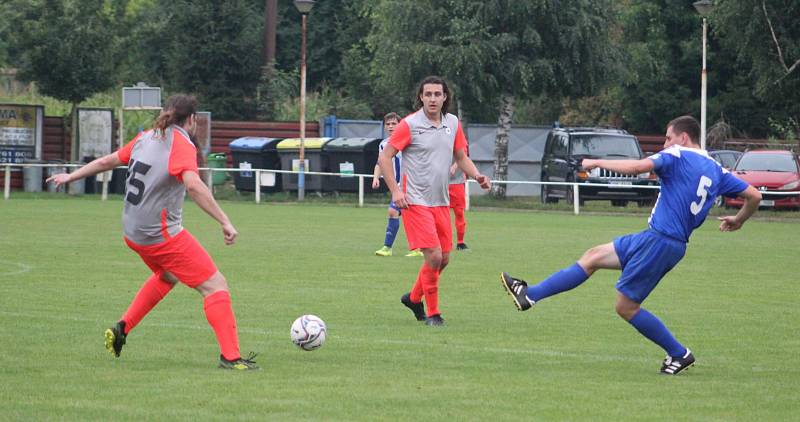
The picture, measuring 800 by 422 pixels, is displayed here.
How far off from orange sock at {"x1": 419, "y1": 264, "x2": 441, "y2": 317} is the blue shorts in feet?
8.87

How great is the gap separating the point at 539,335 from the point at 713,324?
6.25 feet

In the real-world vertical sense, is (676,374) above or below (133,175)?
below

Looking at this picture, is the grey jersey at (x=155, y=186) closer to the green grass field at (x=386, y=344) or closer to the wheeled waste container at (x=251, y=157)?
the green grass field at (x=386, y=344)

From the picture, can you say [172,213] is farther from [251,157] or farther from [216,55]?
[216,55]

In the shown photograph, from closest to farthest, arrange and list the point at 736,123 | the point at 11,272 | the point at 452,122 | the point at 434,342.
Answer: the point at 434,342, the point at 452,122, the point at 11,272, the point at 736,123

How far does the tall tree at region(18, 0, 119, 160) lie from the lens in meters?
39.7

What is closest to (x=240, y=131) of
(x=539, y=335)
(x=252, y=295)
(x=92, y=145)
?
(x=92, y=145)

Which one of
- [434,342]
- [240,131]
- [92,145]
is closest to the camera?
[434,342]

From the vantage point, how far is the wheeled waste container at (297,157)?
130ft

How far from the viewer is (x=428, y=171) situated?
1163cm

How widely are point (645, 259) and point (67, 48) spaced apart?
33.0 metres

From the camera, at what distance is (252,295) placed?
45.9ft

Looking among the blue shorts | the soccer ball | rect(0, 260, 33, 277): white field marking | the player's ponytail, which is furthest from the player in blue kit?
rect(0, 260, 33, 277): white field marking

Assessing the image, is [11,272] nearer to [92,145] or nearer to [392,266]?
[392,266]
